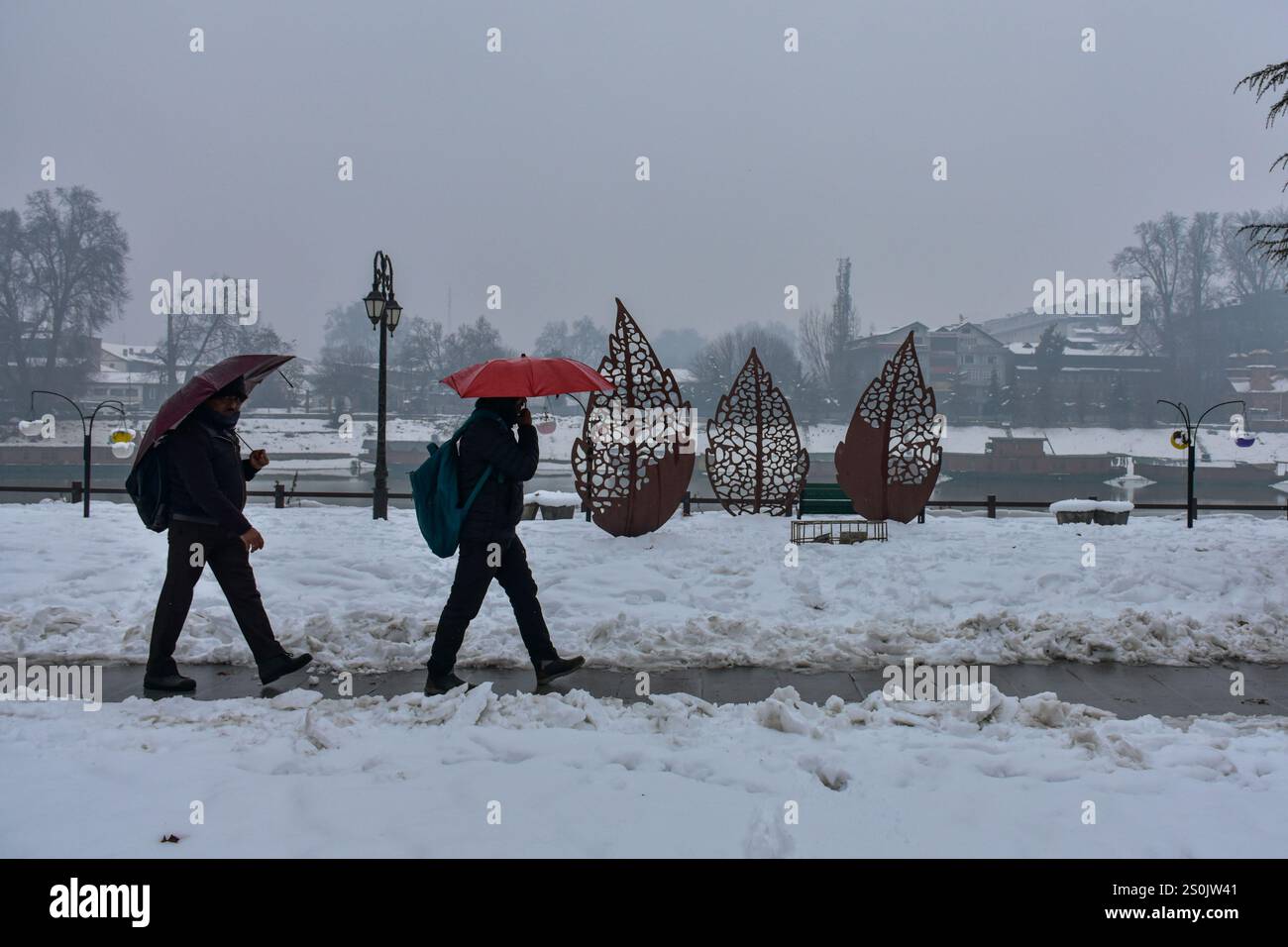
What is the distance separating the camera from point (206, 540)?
15.5ft

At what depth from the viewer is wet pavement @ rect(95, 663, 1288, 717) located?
4.67 m

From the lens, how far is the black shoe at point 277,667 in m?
4.70

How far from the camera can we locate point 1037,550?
28.9 ft

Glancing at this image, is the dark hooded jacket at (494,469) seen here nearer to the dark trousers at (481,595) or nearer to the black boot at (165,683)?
the dark trousers at (481,595)

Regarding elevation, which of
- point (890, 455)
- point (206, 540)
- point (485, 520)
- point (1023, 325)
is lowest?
point (206, 540)

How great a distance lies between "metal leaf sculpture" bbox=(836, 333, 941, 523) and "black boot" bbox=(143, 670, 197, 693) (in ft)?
29.4

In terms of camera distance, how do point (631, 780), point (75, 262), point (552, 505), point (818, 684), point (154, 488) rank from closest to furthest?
point (631, 780), point (154, 488), point (818, 684), point (552, 505), point (75, 262)

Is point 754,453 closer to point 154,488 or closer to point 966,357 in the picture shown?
point 154,488

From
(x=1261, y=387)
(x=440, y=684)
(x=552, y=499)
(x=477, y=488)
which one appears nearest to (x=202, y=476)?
(x=477, y=488)

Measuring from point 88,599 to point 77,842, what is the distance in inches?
182

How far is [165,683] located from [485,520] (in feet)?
6.34

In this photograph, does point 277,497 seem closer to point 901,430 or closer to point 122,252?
point 901,430

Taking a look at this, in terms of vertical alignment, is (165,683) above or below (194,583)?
below
